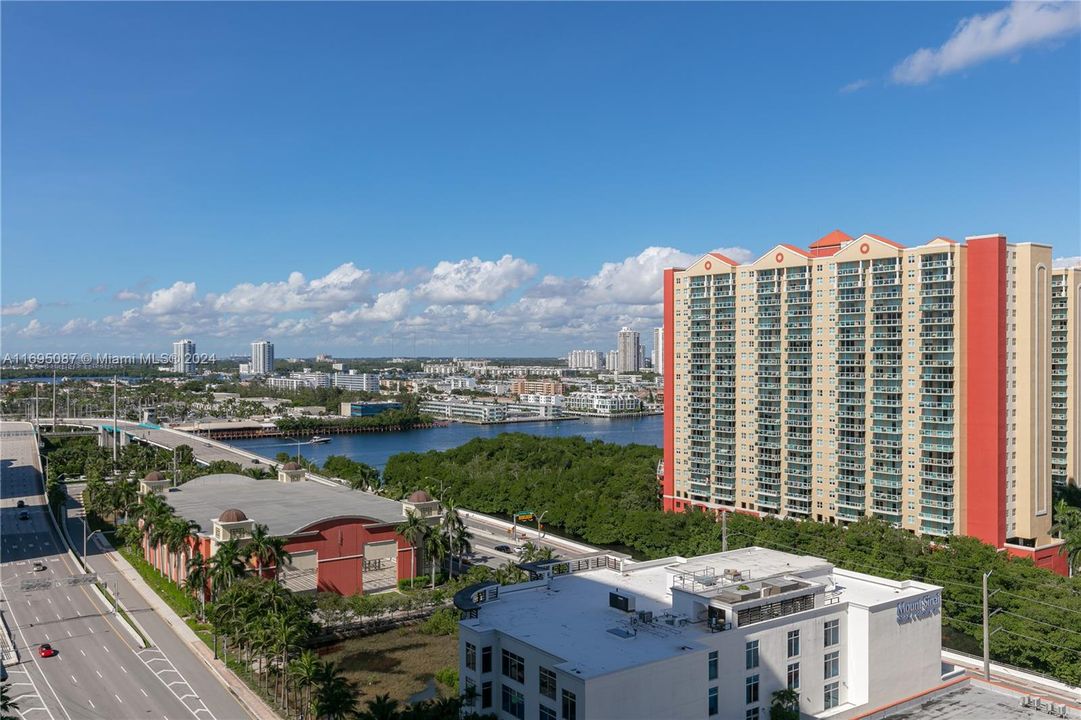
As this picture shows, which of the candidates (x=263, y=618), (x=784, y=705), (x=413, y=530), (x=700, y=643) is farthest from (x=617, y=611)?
(x=413, y=530)

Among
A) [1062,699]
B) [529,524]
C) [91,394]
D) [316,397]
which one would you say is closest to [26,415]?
[91,394]

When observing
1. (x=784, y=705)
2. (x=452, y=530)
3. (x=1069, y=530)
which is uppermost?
(x=452, y=530)

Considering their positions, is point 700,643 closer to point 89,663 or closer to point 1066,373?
point 89,663

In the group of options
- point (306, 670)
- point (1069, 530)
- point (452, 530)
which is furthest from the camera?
point (1069, 530)

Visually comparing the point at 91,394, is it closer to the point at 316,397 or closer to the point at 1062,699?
the point at 316,397

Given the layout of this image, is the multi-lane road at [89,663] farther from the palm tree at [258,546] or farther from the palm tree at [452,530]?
the palm tree at [452,530]

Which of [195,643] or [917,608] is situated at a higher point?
[917,608]
